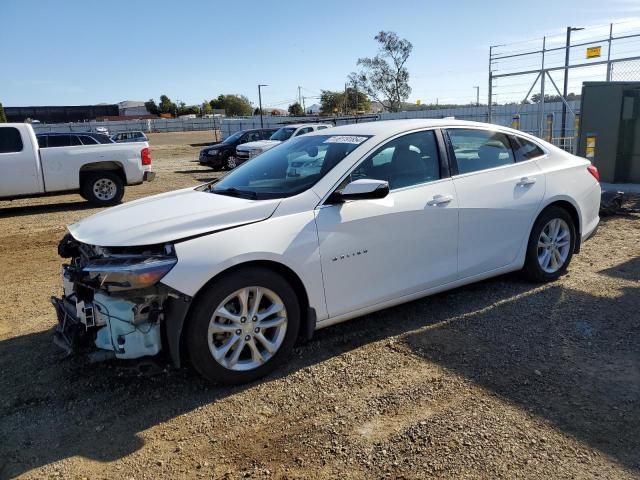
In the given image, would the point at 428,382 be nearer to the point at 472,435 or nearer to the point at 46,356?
the point at 472,435

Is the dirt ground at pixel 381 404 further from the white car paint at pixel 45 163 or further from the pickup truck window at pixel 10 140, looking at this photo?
the pickup truck window at pixel 10 140

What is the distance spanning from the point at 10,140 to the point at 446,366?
34.8 feet

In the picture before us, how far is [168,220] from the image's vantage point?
3.55m

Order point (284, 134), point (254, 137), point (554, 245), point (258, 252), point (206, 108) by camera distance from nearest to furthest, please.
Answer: point (258, 252) → point (554, 245) → point (284, 134) → point (254, 137) → point (206, 108)

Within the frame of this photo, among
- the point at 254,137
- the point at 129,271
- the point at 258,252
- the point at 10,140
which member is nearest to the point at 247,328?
the point at 258,252

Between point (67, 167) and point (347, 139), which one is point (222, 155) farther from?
point (347, 139)

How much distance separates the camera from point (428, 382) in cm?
351

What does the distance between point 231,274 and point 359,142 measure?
59.8 inches

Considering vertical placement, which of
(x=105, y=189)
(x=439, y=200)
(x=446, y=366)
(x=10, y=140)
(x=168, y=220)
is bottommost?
(x=446, y=366)

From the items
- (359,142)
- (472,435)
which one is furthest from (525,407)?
(359,142)

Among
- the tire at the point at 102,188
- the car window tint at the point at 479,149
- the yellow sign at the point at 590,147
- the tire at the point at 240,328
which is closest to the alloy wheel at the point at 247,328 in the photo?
the tire at the point at 240,328

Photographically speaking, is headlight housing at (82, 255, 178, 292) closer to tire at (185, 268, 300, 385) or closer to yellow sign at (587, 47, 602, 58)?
tire at (185, 268, 300, 385)

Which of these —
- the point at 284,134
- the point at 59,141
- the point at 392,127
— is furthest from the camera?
the point at 284,134

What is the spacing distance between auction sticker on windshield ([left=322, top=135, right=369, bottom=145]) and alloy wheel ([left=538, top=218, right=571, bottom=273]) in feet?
6.76
